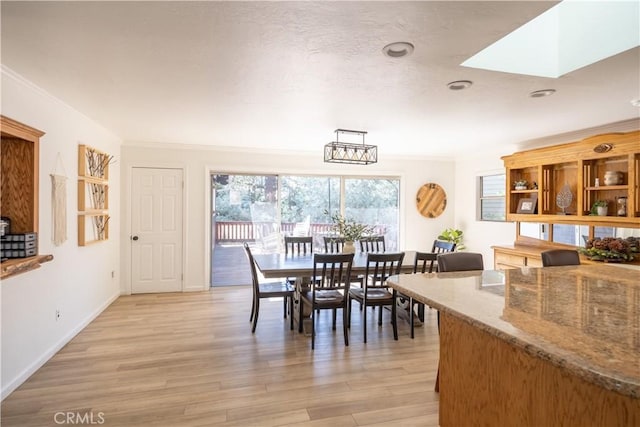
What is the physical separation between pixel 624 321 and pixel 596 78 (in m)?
2.16

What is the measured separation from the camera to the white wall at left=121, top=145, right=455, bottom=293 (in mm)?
5273

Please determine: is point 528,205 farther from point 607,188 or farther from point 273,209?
point 273,209

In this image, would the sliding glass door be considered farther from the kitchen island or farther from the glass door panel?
the kitchen island

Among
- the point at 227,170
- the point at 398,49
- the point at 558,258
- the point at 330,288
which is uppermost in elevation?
the point at 398,49

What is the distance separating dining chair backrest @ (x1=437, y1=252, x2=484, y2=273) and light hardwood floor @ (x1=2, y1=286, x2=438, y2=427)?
0.92 metres

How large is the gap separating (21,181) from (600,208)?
5.74 metres

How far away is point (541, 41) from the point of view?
257 centimetres

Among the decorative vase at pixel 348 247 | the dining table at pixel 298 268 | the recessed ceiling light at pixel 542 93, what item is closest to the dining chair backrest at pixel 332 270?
the dining table at pixel 298 268

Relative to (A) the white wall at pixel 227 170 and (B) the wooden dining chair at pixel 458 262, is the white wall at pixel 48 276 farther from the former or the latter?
(B) the wooden dining chair at pixel 458 262

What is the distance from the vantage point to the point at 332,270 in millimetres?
3439

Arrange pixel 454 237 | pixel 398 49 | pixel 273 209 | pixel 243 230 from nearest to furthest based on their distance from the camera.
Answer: pixel 398 49 < pixel 243 230 < pixel 273 209 < pixel 454 237

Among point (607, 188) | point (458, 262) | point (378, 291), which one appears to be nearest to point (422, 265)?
point (378, 291)

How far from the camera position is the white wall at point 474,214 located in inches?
222

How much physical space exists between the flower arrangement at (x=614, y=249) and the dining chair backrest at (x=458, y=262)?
209 cm
